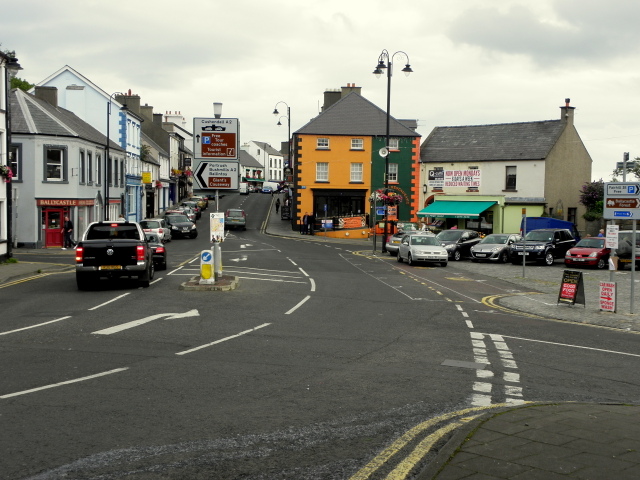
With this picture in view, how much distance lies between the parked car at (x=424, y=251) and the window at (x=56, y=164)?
21.3 m

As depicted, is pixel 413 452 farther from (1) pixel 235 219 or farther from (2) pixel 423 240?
(1) pixel 235 219

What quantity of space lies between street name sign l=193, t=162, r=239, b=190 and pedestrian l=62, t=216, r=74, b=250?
20915 mm

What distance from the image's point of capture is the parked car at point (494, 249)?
3659 centimetres

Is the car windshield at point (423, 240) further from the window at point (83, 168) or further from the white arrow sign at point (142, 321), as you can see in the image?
the window at point (83, 168)

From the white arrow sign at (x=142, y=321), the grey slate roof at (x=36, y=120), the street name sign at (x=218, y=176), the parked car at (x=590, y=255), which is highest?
the grey slate roof at (x=36, y=120)

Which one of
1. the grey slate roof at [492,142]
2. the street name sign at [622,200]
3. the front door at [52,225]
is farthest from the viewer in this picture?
the grey slate roof at [492,142]

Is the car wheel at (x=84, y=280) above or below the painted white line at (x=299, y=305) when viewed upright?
above

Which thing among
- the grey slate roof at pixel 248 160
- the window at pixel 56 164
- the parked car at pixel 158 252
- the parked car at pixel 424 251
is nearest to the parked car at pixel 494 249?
the parked car at pixel 424 251

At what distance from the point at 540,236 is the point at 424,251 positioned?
26.3 ft

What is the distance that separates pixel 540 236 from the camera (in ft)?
122

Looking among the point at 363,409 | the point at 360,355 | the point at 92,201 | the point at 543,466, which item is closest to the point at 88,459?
the point at 363,409

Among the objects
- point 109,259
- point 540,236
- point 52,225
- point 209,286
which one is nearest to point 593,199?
point 540,236

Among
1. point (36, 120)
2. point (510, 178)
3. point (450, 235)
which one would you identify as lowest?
point (450, 235)

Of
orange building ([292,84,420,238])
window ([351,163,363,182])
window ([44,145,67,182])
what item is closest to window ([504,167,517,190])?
orange building ([292,84,420,238])
